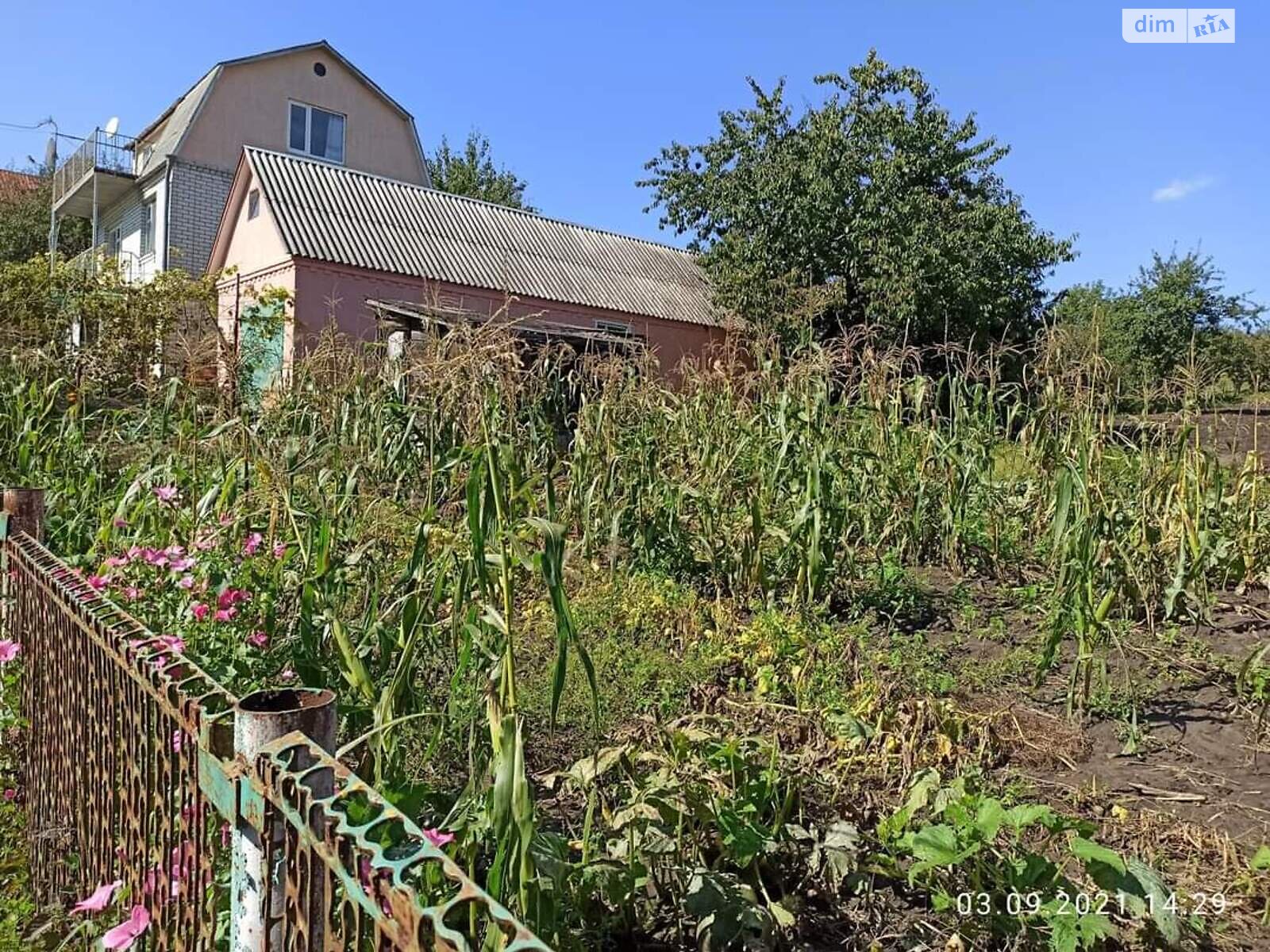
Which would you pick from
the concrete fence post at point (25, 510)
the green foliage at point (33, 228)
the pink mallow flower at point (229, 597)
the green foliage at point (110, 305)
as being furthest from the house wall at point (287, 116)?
the pink mallow flower at point (229, 597)

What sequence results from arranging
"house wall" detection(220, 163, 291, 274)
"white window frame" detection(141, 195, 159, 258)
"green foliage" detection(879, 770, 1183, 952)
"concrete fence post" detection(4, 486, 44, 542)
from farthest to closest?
"white window frame" detection(141, 195, 159, 258), "house wall" detection(220, 163, 291, 274), "concrete fence post" detection(4, 486, 44, 542), "green foliage" detection(879, 770, 1183, 952)

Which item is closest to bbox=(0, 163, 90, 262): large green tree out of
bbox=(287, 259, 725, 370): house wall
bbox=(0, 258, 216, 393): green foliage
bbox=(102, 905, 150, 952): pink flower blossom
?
bbox=(0, 258, 216, 393): green foliage

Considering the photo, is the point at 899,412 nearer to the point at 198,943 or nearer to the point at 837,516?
the point at 837,516

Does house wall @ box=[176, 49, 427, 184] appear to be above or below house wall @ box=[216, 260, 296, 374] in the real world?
above

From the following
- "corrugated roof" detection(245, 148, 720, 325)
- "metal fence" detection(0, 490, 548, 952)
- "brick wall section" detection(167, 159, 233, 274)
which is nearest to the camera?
"metal fence" detection(0, 490, 548, 952)

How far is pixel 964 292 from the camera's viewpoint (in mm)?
15648

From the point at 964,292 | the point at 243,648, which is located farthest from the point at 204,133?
the point at 243,648

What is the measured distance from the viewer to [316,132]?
822 inches

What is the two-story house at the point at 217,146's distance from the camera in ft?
61.7

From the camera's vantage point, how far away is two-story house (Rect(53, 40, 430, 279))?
18.8 m

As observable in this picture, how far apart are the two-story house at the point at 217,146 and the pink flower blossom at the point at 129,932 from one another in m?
18.7

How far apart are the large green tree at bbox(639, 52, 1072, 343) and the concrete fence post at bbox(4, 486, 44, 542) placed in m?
13.5

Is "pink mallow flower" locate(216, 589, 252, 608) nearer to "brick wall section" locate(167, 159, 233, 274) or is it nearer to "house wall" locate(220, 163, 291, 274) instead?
"house wall" locate(220, 163, 291, 274)

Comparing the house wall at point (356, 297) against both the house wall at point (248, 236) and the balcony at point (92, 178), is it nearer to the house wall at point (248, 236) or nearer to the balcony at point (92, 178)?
the house wall at point (248, 236)
